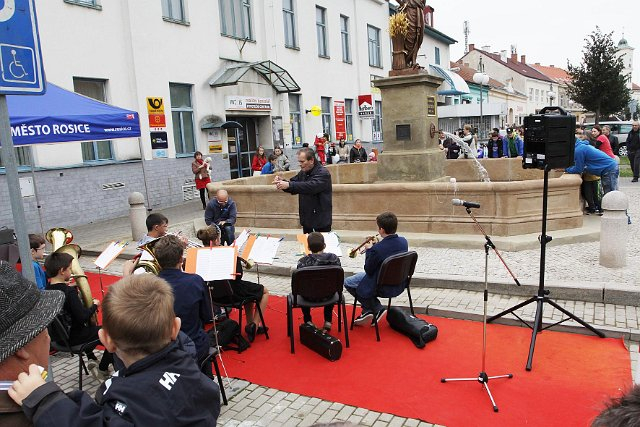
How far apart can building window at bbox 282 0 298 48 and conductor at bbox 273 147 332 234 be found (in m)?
16.5

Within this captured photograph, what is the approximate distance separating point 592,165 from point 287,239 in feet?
20.7

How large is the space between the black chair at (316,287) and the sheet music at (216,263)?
68cm

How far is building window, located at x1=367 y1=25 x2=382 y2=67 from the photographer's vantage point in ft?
97.3

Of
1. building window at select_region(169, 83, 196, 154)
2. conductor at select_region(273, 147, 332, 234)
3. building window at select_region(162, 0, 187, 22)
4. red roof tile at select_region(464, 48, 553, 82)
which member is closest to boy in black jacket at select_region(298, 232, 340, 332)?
conductor at select_region(273, 147, 332, 234)

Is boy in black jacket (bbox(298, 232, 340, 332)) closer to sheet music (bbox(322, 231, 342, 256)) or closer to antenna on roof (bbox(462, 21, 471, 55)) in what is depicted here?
sheet music (bbox(322, 231, 342, 256))

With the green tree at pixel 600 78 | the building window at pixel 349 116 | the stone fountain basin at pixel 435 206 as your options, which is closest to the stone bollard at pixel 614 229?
the stone fountain basin at pixel 435 206

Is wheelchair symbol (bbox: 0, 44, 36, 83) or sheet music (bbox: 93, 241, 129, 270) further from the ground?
wheelchair symbol (bbox: 0, 44, 36, 83)

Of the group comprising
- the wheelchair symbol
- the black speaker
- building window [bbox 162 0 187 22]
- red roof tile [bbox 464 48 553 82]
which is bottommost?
the black speaker

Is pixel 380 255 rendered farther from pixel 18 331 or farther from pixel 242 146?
pixel 242 146

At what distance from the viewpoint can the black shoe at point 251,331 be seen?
5820mm

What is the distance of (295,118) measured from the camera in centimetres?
2342

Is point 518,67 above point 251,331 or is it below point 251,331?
above

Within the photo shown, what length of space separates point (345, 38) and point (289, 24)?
5.45 meters

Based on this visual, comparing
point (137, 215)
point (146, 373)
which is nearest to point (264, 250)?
point (146, 373)
